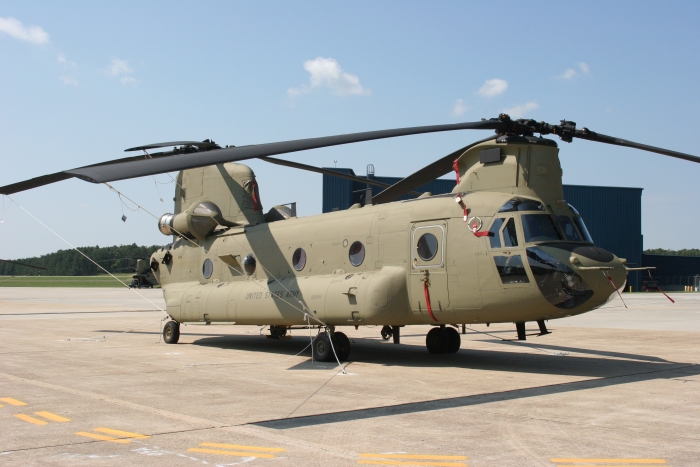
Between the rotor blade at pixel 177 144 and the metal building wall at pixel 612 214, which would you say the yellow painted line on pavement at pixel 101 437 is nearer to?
the rotor blade at pixel 177 144

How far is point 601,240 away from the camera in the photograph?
64.2 meters

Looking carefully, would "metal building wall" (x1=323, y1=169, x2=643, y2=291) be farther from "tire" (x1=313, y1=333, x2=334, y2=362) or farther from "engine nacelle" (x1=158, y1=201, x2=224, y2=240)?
"tire" (x1=313, y1=333, x2=334, y2=362)

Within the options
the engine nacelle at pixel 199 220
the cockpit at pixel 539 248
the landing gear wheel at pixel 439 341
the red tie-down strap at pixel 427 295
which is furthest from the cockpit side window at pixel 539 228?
the engine nacelle at pixel 199 220

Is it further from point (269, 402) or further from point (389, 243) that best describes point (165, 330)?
point (269, 402)

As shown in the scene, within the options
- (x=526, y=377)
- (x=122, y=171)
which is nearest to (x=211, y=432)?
(x=122, y=171)

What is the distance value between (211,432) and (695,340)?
54.0ft

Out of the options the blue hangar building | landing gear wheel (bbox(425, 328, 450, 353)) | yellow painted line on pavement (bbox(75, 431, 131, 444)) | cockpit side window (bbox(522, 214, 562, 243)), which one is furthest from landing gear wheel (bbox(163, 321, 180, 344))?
the blue hangar building

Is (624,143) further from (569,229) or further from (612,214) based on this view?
(612,214)

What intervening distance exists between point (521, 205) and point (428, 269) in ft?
7.27

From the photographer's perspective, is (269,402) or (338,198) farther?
(338,198)

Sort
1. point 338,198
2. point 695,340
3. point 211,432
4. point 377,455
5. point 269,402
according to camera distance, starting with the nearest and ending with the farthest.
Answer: point 377,455
point 211,432
point 269,402
point 695,340
point 338,198

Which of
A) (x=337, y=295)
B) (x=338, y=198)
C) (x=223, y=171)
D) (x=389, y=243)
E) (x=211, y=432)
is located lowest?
(x=211, y=432)

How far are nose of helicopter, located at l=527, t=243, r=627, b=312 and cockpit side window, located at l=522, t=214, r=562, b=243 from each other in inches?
10.5

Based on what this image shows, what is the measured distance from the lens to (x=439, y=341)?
15859 millimetres
